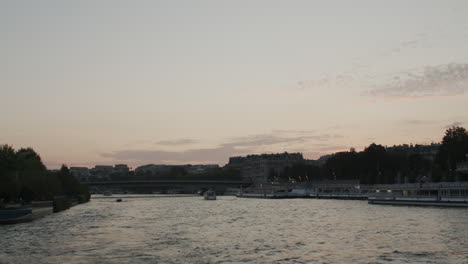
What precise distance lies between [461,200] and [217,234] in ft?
147

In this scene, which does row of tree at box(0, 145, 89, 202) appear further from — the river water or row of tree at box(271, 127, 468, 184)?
row of tree at box(271, 127, 468, 184)

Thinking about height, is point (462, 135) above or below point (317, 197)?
above

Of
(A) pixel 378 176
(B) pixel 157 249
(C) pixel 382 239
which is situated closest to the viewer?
(B) pixel 157 249

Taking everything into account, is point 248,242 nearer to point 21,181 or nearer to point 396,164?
point 21,181

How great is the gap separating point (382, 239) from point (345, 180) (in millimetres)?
127158

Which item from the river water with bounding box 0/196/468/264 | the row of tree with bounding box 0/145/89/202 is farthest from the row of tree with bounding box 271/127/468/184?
the row of tree with bounding box 0/145/89/202

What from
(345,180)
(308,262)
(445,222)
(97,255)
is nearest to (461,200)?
(445,222)

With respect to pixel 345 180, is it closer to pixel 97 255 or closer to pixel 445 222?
pixel 445 222

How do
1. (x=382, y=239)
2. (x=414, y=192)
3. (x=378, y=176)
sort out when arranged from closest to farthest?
(x=382, y=239) → (x=414, y=192) → (x=378, y=176)

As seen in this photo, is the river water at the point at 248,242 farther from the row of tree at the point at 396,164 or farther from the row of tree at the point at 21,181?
the row of tree at the point at 396,164

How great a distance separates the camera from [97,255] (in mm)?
37750

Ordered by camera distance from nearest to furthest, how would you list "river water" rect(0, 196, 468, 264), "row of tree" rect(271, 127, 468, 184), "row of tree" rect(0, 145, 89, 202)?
"river water" rect(0, 196, 468, 264) → "row of tree" rect(0, 145, 89, 202) → "row of tree" rect(271, 127, 468, 184)

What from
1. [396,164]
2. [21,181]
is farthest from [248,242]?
[396,164]

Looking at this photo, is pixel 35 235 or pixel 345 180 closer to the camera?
pixel 35 235
